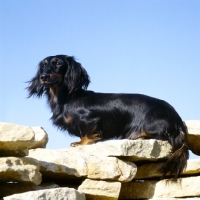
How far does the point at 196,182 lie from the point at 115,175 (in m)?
0.96

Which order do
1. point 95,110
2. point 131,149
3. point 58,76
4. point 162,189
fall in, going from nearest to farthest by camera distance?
point 131,149 < point 162,189 < point 95,110 < point 58,76

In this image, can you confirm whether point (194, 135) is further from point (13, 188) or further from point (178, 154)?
point (13, 188)

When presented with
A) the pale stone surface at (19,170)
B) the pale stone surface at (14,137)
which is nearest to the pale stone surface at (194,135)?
the pale stone surface at (19,170)

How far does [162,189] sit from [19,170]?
6.51ft

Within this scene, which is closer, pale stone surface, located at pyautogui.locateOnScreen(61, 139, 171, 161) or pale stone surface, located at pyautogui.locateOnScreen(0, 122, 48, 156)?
pale stone surface, located at pyautogui.locateOnScreen(0, 122, 48, 156)

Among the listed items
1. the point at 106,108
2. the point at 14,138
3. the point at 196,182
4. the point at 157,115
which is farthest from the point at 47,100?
the point at 14,138

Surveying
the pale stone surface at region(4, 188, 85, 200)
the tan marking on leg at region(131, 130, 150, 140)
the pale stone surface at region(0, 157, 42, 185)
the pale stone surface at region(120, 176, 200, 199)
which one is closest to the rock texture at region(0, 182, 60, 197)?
the pale stone surface at region(0, 157, 42, 185)

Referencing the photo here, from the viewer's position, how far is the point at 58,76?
740cm

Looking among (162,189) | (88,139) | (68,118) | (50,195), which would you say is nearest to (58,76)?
(68,118)

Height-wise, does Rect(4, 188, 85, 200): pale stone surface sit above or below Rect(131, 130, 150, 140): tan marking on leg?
below

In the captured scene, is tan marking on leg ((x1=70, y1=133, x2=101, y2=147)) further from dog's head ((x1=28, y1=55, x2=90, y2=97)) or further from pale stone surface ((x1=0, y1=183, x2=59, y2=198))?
pale stone surface ((x1=0, y1=183, x2=59, y2=198))

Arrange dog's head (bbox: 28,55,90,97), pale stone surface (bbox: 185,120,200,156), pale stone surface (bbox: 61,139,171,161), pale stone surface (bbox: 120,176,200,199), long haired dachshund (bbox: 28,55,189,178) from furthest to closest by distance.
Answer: dog's head (bbox: 28,55,90,97) → long haired dachshund (bbox: 28,55,189,178) → pale stone surface (bbox: 185,120,200,156) → pale stone surface (bbox: 120,176,200,199) → pale stone surface (bbox: 61,139,171,161)

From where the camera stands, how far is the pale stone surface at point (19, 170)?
4.40m

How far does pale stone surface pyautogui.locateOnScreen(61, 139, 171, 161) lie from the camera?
5535 millimetres
